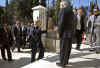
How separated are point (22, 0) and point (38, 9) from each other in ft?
81.0

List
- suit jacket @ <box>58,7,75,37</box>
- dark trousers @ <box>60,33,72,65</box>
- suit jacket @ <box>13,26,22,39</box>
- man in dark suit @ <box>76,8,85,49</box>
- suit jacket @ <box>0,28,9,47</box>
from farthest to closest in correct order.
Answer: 1. suit jacket @ <box>13,26,22,39</box>
2. man in dark suit @ <box>76,8,85,49</box>
3. suit jacket @ <box>0,28,9,47</box>
4. dark trousers @ <box>60,33,72,65</box>
5. suit jacket @ <box>58,7,75,37</box>

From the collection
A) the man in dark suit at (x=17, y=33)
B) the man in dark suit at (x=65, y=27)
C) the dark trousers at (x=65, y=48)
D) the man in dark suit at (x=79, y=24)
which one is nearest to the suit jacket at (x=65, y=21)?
the man in dark suit at (x=65, y=27)

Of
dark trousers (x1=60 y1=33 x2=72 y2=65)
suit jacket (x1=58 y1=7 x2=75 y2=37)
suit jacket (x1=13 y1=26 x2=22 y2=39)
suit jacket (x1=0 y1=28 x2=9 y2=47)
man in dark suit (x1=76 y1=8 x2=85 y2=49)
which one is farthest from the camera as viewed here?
suit jacket (x1=13 y1=26 x2=22 y2=39)

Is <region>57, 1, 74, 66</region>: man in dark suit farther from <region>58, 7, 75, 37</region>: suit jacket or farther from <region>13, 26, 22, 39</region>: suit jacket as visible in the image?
<region>13, 26, 22, 39</region>: suit jacket

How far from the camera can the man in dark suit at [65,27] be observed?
11.5ft

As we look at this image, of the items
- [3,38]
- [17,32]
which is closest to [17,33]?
[17,32]

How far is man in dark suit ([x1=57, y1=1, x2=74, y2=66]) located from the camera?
138 inches

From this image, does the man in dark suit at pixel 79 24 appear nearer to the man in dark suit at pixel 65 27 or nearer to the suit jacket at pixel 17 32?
the man in dark suit at pixel 65 27

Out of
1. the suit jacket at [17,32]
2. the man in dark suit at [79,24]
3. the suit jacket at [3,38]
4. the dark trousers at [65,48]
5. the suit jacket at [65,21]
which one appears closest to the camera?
the suit jacket at [65,21]

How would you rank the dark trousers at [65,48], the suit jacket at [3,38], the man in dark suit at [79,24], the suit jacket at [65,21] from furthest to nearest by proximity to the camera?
the man in dark suit at [79,24] < the suit jacket at [3,38] < the dark trousers at [65,48] < the suit jacket at [65,21]

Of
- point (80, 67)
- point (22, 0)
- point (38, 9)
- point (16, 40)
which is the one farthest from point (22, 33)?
point (22, 0)

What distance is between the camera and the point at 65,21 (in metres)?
3.55

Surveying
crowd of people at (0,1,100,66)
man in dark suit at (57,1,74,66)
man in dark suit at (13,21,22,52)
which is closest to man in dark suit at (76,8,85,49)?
crowd of people at (0,1,100,66)

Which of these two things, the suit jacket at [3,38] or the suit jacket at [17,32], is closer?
the suit jacket at [3,38]
